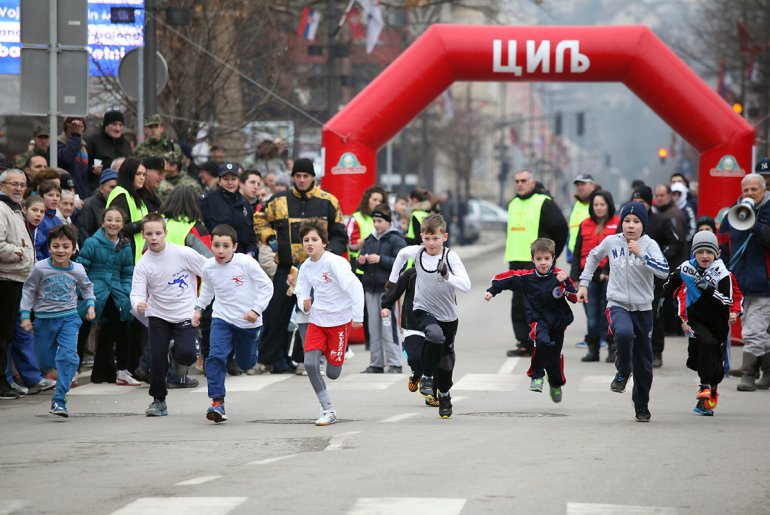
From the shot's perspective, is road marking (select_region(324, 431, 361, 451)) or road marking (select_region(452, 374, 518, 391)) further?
road marking (select_region(452, 374, 518, 391))

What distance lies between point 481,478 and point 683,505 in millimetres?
1224

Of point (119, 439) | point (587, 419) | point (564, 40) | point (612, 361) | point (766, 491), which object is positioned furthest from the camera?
point (564, 40)

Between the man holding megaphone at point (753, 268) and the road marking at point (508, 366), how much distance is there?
261 centimetres

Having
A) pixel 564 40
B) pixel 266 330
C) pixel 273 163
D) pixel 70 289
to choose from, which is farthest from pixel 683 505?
pixel 273 163

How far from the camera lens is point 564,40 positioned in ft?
69.6

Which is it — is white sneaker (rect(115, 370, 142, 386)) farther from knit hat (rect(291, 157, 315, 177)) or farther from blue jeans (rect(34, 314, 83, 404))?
knit hat (rect(291, 157, 315, 177))

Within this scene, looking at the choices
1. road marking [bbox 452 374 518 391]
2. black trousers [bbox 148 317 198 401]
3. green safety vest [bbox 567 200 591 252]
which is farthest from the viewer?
green safety vest [bbox 567 200 591 252]

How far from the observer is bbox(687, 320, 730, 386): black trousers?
12375mm

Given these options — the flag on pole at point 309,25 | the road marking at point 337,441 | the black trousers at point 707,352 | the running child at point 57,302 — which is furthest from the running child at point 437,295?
the flag on pole at point 309,25

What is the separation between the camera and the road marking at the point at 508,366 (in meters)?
Result: 16.4

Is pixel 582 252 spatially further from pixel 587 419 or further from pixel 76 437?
pixel 76 437

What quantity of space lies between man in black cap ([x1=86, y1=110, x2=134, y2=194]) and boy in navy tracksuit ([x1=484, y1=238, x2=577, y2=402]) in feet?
22.8

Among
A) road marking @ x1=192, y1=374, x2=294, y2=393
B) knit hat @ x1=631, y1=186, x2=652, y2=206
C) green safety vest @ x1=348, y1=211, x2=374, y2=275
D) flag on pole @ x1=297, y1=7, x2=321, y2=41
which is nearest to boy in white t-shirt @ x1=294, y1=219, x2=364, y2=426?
road marking @ x1=192, y1=374, x2=294, y2=393

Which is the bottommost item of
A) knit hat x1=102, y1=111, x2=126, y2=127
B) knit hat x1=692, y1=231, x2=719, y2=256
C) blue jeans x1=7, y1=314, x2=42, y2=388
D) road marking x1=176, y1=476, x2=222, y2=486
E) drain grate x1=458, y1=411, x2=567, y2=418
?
drain grate x1=458, y1=411, x2=567, y2=418
